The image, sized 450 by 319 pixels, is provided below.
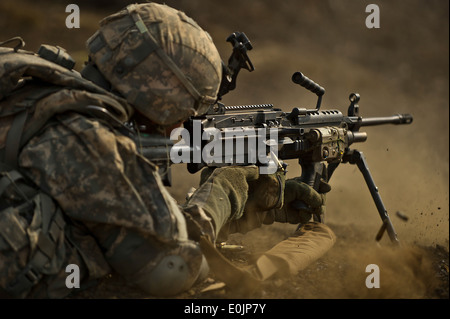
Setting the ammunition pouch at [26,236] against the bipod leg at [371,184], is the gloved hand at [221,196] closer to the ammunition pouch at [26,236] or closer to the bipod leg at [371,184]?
the ammunition pouch at [26,236]

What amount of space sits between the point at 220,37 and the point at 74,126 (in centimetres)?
631

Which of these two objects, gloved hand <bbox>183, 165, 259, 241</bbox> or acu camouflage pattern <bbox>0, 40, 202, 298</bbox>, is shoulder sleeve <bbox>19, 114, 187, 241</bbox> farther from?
gloved hand <bbox>183, 165, 259, 241</bbox>

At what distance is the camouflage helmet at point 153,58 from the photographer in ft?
10.5

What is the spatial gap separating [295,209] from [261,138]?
1.01 meters

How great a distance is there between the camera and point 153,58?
3.19 meters

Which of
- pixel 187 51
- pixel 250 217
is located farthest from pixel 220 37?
pixel 187 51

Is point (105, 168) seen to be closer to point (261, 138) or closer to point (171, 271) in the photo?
point (171, 271)

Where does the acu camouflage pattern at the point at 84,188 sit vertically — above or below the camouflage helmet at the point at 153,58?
below

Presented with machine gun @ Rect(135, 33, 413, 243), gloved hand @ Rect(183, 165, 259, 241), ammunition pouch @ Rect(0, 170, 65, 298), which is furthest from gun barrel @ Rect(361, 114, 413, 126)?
ammunition pouch @ Rect(0, 170, 65, 298)

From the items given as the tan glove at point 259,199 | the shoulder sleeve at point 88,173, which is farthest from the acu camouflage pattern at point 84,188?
the tan glove at point 259,199

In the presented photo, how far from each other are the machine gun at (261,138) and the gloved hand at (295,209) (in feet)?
0.24

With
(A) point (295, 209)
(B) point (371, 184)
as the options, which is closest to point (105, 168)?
(A) point (295, 209)

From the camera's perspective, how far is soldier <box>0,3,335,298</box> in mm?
2771

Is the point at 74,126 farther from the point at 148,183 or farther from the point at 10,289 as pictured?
the point at 10,289
